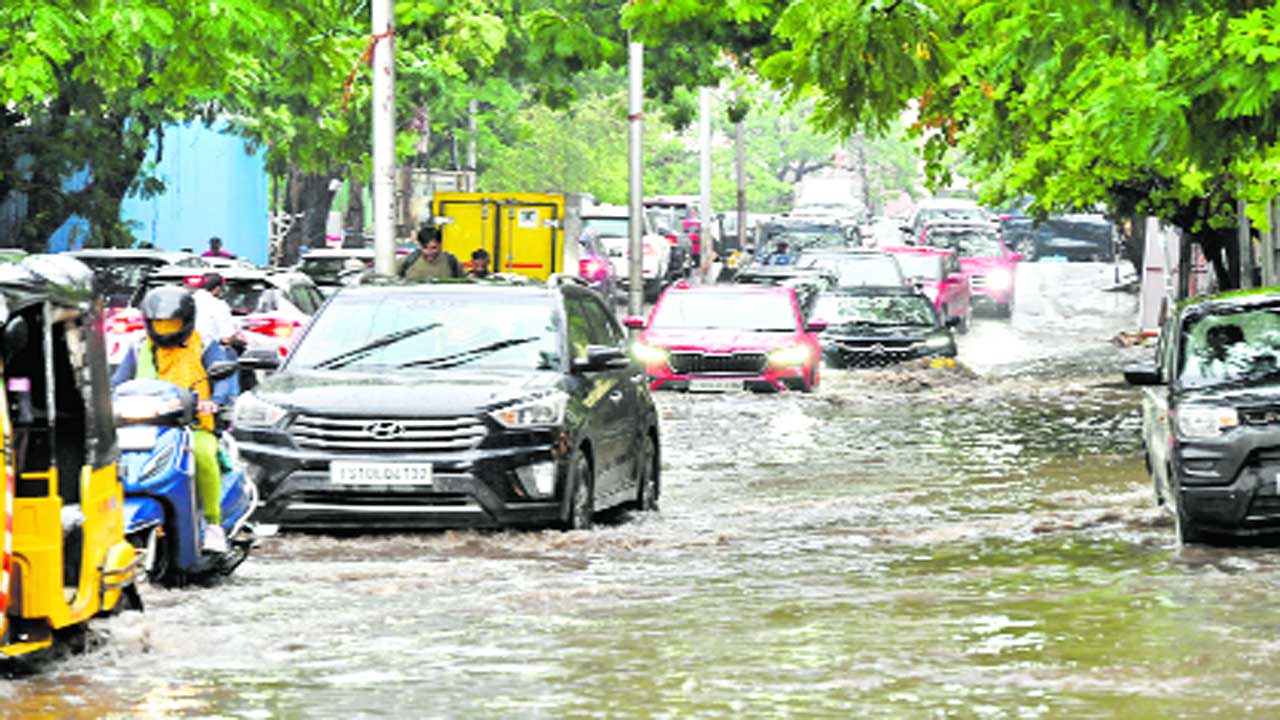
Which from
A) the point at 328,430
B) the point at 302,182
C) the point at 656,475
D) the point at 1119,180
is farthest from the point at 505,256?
the point at 328,430

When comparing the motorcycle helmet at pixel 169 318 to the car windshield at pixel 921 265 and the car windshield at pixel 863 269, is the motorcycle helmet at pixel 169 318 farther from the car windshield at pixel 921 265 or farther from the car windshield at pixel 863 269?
the car windshield at pixel 921 265

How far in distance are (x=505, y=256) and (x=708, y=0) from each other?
24161 mm

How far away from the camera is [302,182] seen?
54.3 m

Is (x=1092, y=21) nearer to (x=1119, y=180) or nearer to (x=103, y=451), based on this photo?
(x=103, y=451)

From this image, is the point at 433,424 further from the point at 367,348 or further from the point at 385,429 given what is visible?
the point at 367,348

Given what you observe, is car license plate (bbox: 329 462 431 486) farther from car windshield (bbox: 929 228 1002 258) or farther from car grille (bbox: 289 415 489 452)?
car windshield (bbox: 929 228 1002 258)

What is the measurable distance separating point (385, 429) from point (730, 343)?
49.8 ft

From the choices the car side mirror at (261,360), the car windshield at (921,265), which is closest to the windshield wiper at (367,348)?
the car side mirror at (261,360)

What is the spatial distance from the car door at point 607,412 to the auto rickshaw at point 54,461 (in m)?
5.64

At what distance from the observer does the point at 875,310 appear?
3578 cm

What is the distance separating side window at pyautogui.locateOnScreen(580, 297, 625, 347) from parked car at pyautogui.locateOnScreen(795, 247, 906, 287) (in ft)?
84.3

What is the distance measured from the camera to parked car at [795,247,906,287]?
44.4 m

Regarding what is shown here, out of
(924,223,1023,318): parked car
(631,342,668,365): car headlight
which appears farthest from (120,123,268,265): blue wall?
(631,342,668,365): car headlight

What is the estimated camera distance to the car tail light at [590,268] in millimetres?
48562
